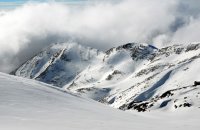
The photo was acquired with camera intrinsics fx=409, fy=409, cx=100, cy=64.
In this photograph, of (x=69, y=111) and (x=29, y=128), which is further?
(x=69, y=111)

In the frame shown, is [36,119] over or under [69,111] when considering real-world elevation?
under

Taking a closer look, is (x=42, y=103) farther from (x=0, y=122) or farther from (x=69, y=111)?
(x=0, y=122)

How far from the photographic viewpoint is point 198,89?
302 ft

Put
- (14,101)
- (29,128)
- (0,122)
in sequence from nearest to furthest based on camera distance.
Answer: (29,128) → (0,122) → (14,101)

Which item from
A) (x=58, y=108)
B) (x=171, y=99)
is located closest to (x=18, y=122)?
(x=58, y=108)

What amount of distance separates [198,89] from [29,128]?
7163cm

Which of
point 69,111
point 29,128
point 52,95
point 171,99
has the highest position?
point 171,99

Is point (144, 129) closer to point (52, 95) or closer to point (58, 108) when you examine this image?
point (58, 108)

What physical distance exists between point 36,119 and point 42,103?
8.37 meters

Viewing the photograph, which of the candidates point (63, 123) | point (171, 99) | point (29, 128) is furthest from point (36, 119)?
point (171, 99)

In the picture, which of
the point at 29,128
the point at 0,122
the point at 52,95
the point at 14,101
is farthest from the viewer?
the point at 52,95

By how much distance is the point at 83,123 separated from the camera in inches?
1209

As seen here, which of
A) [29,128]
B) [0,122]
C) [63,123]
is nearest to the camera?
[29,128]

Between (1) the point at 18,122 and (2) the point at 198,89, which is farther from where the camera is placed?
(2) the point at 198,89
